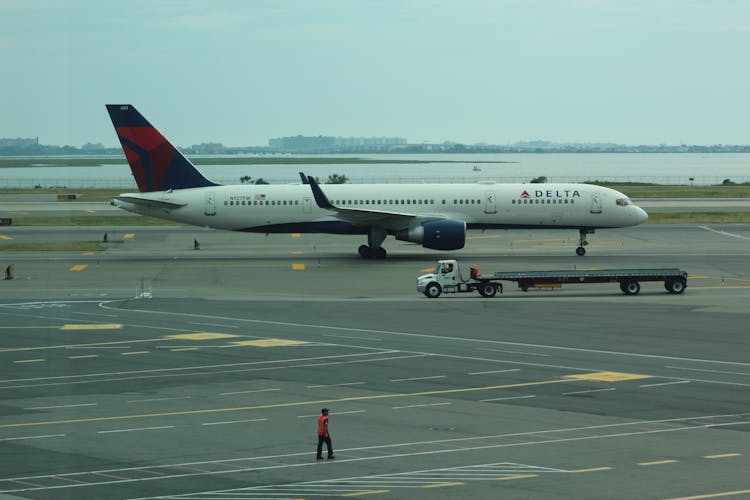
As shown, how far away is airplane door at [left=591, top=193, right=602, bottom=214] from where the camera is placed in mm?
75188

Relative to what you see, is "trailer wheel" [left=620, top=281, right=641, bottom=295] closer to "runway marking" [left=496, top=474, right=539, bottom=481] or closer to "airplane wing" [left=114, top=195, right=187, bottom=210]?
"airplane wing" [left=114, top=195, right=187, bottom=210]

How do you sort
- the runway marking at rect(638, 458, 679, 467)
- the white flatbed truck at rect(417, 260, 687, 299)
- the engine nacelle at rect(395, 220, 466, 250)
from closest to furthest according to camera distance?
1. the runway marking at rect(638, 458, 679, 467)
2. the white flatbed truck at rect(417, 260, 687, 299)
3. the engine nacelle at rect(395, 220, 466, 250)

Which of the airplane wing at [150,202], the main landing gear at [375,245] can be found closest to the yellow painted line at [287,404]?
the main landing gear at [375,245]

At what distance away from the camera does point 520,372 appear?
37.9m

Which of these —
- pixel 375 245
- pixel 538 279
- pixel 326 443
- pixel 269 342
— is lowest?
pixel 326 443

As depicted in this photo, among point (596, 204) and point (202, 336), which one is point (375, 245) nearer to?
point (596, 204)

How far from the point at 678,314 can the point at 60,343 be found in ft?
89.4

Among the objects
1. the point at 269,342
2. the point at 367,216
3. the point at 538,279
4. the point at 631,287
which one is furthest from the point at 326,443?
the point at 367,216

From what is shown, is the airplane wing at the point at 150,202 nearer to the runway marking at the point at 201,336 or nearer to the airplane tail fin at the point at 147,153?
the airplane tail fin at the point at 147,153

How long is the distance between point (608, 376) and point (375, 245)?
125 ft

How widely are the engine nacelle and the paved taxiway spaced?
14.2 ft

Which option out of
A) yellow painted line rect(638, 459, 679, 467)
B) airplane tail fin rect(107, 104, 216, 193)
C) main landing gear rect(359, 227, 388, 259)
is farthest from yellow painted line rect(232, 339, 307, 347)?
airplane tail fin rect(107, 104, 216, 193)

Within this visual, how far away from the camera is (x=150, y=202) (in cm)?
7388

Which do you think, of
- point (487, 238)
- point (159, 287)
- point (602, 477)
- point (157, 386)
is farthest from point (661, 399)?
point (487, 238)
